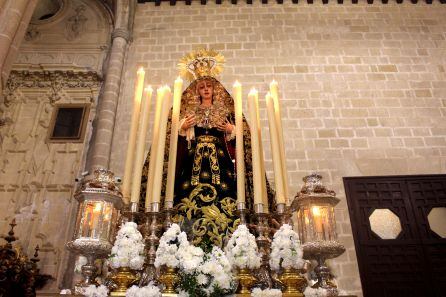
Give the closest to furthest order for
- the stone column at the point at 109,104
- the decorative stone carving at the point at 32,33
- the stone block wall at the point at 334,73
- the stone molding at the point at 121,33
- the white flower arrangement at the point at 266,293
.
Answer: the white flower arrangement at the point at 266,293, the stone column at the point at 109,104, the stone block wall at the point at 334,73, the stone molding at the point at 121,33, the decorative stone carving at the point at 32,33

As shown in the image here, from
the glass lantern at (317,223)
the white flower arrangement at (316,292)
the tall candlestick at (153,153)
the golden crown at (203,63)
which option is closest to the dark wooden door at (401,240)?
the golden crown at (203,63)

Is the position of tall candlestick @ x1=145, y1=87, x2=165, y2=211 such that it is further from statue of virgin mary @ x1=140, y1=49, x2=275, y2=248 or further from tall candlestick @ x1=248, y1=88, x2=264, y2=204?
tall candlestick @ x1=248, y1=88, x2=264, y2=204

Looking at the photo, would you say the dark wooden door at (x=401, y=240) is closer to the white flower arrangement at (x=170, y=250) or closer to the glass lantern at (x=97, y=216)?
the white flower arrangement at (x=170, y=250)

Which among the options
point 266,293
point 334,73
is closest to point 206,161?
point 266,293

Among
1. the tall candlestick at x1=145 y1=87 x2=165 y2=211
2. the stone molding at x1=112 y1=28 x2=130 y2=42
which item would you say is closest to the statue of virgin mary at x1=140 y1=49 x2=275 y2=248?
the tall candlestick at x1=145 y1=87 x2=165 y2=211

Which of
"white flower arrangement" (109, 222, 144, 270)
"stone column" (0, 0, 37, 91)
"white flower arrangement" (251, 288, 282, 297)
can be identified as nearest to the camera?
"white flower arrangement" (251, 288, 282, 297)

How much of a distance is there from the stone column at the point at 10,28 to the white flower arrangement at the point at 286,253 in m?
3.55

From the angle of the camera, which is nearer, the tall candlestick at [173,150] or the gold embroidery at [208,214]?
the tall candlestick at [173,150]

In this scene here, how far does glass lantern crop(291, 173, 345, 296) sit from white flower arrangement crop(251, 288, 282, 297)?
1.47 ft

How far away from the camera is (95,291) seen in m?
2.67

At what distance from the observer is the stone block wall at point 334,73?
7.24 metres

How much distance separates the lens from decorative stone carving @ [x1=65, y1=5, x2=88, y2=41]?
29.3ft

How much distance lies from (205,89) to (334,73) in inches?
172

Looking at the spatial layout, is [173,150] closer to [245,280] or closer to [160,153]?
[160,153]
